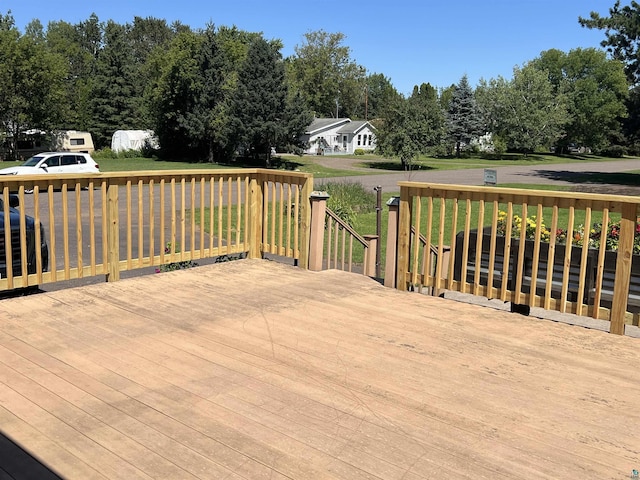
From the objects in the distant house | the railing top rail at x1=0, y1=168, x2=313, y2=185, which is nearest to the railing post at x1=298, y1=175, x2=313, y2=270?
the railing top rail at x1=0, y1=168, x2=313, y2=185

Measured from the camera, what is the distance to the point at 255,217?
688cm

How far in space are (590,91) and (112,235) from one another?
64.9m

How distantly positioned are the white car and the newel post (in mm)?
18122

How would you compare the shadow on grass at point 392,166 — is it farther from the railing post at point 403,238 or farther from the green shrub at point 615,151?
the green shrub at point 615,151

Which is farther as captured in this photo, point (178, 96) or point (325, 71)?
point (325, 71)

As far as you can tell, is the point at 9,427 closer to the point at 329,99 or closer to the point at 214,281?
the point at 214,281

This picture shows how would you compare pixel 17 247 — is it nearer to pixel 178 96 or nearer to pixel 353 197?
pixel 353 197

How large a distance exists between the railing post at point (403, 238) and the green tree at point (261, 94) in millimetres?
28866

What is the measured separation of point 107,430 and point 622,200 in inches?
144

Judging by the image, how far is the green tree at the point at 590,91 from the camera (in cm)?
6059

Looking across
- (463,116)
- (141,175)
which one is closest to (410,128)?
(463,116)

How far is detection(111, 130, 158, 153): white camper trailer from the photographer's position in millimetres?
43281

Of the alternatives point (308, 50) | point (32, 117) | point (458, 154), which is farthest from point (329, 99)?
point (32, 117)

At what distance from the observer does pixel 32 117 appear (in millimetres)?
37406
